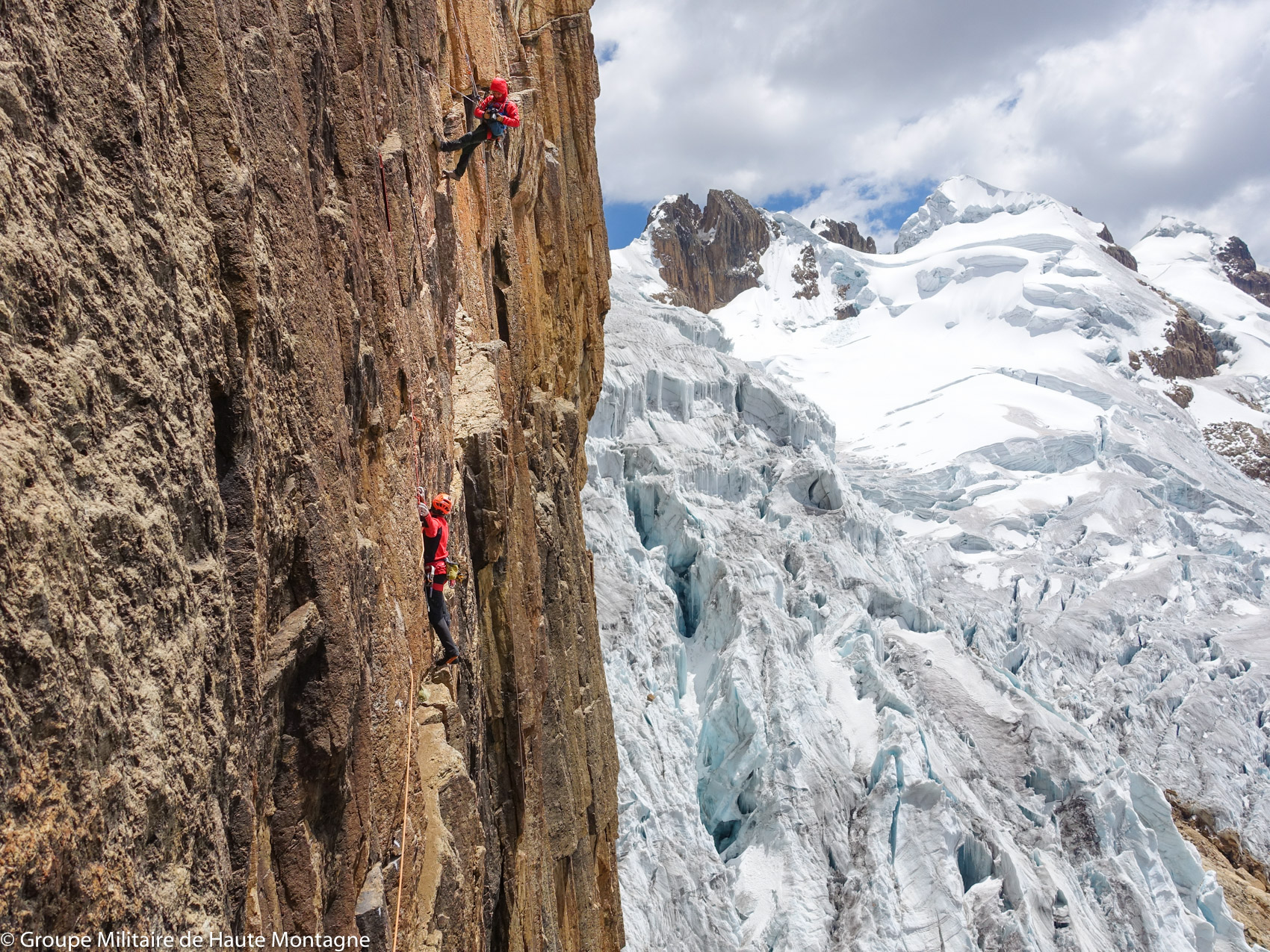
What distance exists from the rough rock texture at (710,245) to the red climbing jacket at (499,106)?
3245 inches

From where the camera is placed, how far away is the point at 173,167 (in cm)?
267

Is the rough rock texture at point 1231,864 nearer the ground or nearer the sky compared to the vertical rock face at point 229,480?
nearer the ground

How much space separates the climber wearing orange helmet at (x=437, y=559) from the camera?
18.1ft

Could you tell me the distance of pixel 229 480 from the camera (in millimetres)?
2834

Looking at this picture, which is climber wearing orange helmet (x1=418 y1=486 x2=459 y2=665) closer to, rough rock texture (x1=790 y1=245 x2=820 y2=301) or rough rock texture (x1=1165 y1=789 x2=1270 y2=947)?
rough rock texture (x1=1165 y1=789 x2=1270 y2=947)

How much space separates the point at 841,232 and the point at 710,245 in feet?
69.0

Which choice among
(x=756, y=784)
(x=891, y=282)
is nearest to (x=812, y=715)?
(x=756, y=784)

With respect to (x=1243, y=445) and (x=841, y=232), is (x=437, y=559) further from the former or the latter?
(x=841, y=232)

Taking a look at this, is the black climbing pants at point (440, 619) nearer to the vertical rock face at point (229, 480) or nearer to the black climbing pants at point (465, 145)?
the vertical rock face at point (229, 480)

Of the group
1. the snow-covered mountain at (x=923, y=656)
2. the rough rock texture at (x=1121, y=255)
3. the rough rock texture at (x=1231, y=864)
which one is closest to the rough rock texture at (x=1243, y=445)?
the snow-covered mountain at (x=923, y=656)

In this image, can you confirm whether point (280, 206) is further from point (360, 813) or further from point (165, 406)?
point (360, 813)

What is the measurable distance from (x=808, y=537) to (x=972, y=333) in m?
51.5

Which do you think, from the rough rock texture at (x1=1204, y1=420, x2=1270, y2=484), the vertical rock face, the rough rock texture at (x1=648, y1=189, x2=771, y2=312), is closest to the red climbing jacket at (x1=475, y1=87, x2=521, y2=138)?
the vertical rock face

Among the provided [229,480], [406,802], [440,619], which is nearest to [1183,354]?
[440,619]
